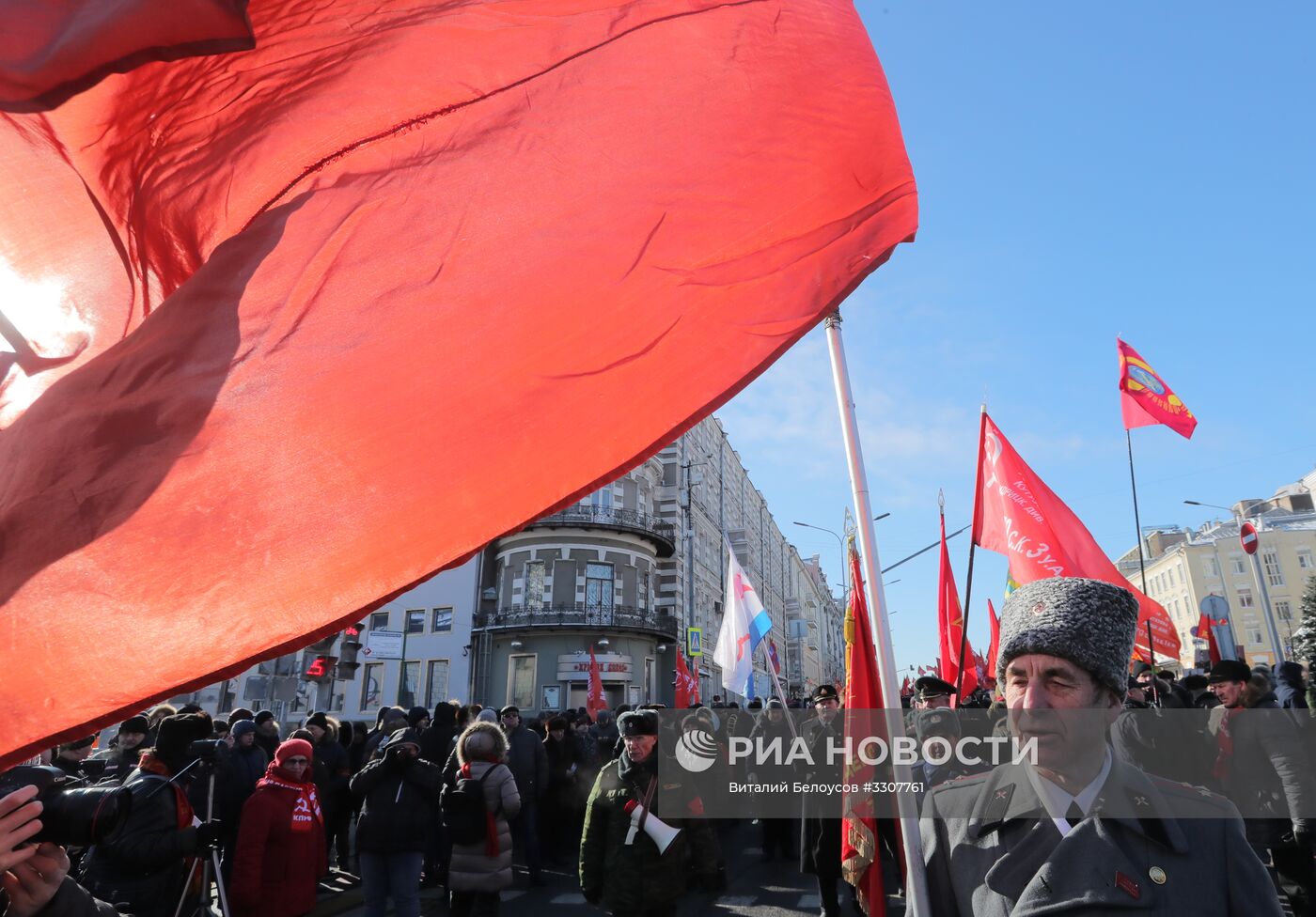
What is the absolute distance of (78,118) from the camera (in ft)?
5.57

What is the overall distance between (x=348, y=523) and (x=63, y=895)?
177cm

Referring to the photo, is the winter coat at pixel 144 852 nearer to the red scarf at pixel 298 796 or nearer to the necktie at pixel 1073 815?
the red scarf at pixel 298 796

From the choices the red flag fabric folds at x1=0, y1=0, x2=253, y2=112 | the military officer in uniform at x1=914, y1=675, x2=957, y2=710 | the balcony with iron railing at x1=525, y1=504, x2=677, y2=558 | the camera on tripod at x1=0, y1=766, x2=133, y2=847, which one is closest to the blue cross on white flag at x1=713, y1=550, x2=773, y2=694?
the military officer in uniform at x1=914, y1=675, x2=957, y2=710

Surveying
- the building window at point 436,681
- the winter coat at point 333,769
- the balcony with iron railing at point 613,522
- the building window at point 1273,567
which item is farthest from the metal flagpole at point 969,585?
→ the building window at point 1273,567

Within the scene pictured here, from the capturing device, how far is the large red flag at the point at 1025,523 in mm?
7762

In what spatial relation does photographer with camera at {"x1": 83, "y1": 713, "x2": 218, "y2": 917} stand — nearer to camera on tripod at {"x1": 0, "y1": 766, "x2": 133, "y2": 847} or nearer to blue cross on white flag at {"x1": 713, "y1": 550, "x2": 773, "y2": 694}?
camera on tripod at {"x1": 0, "y1": 766, "x2": 133, "y2": 847}

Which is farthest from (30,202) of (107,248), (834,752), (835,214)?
(834,752)

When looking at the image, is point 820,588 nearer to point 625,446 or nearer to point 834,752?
point 834,752

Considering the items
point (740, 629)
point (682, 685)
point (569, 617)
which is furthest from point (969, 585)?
point (569, 617)

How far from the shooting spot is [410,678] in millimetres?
41875

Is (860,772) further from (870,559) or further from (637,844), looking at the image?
(870,559)

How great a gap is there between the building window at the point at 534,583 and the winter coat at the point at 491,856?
33.2 m

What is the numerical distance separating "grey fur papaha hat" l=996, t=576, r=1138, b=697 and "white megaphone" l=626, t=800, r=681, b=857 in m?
3.49

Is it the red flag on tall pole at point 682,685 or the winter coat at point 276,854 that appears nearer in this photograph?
the winter coat at point 276,854
